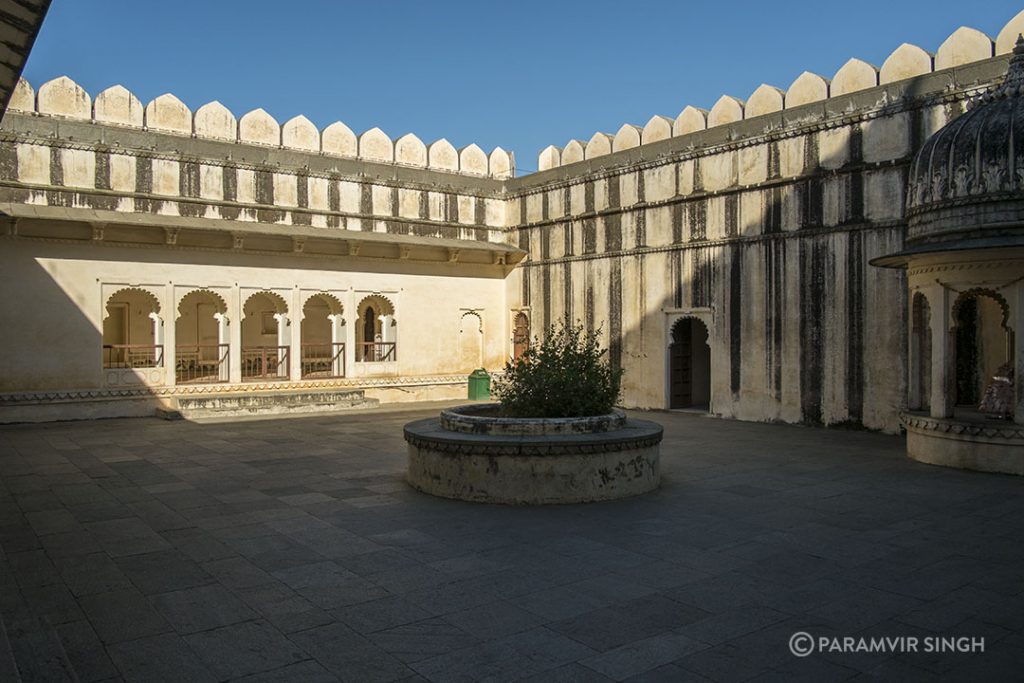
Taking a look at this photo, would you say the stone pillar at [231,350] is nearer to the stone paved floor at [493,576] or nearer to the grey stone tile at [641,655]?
the stone paved floor at [493,576]

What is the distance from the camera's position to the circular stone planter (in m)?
8.06

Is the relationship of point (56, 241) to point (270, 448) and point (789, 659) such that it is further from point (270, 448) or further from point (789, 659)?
point (789, 659)

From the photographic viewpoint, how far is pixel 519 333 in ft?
71.3

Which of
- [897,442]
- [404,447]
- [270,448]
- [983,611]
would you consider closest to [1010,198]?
[897,442]

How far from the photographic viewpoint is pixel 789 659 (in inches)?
167

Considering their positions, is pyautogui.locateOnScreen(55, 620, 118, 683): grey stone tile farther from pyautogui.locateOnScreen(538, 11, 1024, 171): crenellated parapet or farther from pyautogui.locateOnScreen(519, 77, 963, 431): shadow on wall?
pyautogui.locateOnScreen(538, 11, 1024, 171): crenellated parapet

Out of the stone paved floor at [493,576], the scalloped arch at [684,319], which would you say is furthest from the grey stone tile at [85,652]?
the scalloped arch at [684,319]

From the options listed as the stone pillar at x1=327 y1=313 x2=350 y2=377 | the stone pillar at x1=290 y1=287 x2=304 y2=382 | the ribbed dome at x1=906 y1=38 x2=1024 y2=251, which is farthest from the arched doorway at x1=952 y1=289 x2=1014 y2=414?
the stone pillar at x1=290 y1=287 x2=304 y2=382

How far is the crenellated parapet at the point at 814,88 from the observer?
508 inches

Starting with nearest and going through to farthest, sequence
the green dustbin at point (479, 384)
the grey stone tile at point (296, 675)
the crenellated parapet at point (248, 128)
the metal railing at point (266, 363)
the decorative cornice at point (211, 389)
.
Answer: the grey stone tile at point (296, 675)
the decorative cornice at point (211, 389)
the crenellated parapet at point (248, 128)
the metal railing at point (266, 363)
the green dustbin at point (479, 384)

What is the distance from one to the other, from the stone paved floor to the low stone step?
19.6 feet

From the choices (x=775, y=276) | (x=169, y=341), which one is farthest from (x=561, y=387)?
(x=169, y=341)

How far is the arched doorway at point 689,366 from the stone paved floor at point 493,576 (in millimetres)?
7798

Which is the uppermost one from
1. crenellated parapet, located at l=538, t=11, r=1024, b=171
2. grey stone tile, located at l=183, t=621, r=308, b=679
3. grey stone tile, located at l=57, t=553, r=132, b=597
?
crenellated parapet, located at l=538, t=11, r=1024, b=171
